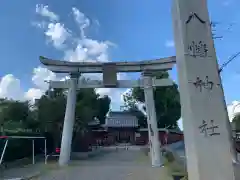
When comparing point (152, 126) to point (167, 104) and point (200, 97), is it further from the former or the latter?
point (167, 104)

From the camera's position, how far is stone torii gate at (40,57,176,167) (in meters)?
15.1

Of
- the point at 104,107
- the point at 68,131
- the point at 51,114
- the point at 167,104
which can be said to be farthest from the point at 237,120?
the point at 104,107

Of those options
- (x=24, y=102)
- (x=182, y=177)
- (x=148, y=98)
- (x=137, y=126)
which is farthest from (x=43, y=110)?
(x=137, y=126)

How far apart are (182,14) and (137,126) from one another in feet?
110

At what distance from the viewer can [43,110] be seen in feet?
61.9

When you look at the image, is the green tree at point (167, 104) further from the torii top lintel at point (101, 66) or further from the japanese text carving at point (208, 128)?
the japanese text carving at point (208, 128)

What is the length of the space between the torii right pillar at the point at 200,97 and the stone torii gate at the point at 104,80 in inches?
385

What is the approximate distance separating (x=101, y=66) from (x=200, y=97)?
1110 centimetres

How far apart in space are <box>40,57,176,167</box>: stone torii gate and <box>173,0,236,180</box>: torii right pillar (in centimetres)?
978

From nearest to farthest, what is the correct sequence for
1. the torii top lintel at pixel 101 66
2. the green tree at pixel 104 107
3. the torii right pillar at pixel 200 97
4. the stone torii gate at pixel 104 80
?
the torii right pillar at pixel 200 97 < the stone torii gate at pixel 104 80 < the torii top lintel at pixel 101 66 < the green tree at pixel 104 107

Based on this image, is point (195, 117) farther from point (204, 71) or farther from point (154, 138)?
point (154, 138)

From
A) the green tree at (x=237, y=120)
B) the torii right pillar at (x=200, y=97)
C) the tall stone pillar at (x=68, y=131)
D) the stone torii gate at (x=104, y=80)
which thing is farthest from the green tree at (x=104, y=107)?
the torii right pillar at (x=200, y=97)

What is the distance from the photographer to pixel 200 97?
504 cm

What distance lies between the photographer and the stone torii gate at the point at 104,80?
15.1 metres
